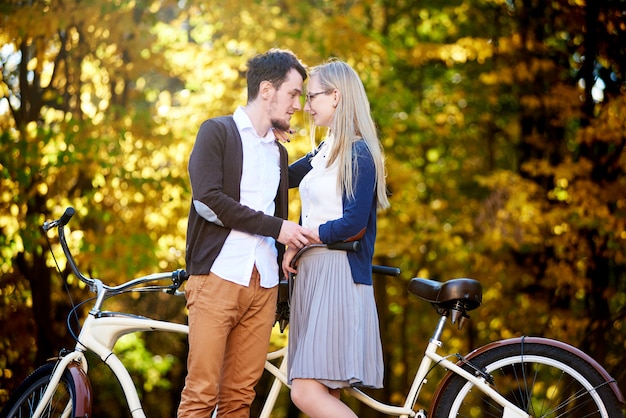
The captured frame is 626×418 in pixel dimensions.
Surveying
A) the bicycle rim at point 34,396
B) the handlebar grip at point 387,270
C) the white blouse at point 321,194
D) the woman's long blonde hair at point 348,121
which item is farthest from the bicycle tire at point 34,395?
the woman's long blonde hair at point 348,121

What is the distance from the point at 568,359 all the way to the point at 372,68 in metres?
5.37

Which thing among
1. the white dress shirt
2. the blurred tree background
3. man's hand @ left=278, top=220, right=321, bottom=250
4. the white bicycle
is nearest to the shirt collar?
the white dress shirt

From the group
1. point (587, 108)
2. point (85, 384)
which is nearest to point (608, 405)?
point (85, 384)

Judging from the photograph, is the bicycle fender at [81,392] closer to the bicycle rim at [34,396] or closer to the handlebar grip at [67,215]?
the bicycle rim at [34,396]

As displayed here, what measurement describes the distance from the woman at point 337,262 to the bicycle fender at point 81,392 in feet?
2.56

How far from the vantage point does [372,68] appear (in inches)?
312

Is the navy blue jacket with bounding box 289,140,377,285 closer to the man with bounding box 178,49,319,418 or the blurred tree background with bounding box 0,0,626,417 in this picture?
the man with bounding box 178,49,319,418

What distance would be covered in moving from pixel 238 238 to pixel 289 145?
4.91 metres

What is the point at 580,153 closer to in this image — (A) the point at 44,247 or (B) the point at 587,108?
(B) the point at 587,108

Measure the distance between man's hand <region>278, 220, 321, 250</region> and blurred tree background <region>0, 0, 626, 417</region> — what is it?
2.98m

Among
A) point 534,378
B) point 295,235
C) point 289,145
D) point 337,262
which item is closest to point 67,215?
point 295,235

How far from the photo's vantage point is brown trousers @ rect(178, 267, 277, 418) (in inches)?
116

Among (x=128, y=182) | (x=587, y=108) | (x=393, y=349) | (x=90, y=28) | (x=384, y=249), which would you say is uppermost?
(x=90, y=28)

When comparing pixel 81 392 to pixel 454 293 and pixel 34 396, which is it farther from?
pixel 454 293
